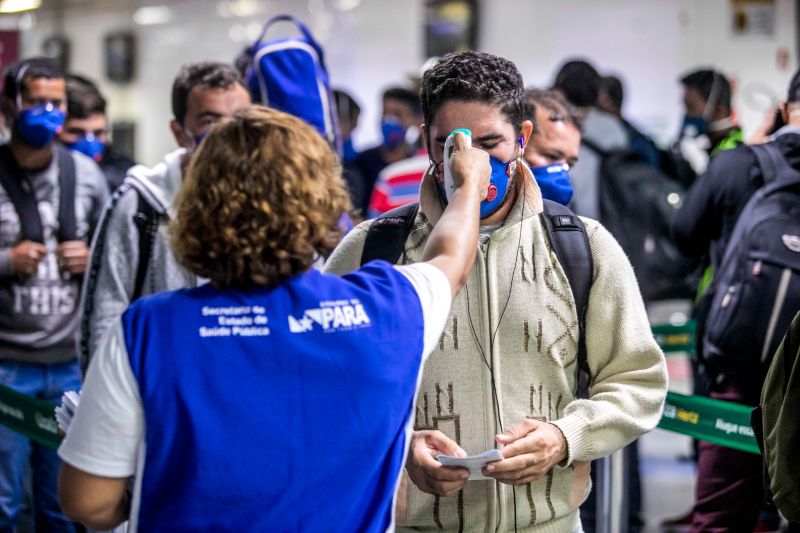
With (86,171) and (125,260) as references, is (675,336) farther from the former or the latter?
(125,260)

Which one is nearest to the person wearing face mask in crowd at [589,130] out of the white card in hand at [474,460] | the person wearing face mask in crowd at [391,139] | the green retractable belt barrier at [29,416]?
the person wearing face mask in crowd at [391,139]

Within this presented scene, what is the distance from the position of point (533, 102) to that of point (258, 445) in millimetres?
1874

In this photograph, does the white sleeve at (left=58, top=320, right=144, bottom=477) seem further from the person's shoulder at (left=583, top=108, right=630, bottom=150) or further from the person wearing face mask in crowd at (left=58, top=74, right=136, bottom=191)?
the person wearing face mask in crowd at (left=58, top=74, right=136, bottom=191)

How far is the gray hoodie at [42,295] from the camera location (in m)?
3.87

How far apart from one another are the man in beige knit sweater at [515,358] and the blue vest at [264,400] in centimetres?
39

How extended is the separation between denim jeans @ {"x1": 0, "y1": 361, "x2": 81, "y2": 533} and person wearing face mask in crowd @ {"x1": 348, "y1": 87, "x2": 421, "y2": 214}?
359 centimetres

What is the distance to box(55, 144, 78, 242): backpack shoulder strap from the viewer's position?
393 cm

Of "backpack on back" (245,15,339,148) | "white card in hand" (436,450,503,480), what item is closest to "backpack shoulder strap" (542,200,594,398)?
"white card in hand" (436,450,503,480)

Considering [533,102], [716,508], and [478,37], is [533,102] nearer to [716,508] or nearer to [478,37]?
[716,508]

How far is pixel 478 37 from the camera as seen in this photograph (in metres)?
11.1

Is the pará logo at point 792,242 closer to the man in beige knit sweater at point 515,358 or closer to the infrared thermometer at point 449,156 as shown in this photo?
the man in beige knit sweater at point 515,358

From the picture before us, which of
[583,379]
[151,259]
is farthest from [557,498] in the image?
[151,259]

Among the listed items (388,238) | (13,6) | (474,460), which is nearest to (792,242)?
(388,238)

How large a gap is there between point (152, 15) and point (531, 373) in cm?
1068
